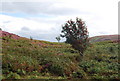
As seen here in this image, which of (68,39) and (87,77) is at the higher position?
(68,39)

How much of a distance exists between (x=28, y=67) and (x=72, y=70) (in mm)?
4787

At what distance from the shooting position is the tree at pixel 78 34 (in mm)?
26906

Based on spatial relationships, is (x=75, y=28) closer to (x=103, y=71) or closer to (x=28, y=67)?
(x=103, y=71)

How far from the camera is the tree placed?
26906 millimetres

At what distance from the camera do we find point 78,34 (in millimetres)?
26969

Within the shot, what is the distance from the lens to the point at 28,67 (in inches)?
719

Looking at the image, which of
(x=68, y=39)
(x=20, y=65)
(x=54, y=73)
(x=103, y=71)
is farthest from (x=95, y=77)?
(x=68, y=39)

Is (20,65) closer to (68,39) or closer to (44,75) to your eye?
(44,75)

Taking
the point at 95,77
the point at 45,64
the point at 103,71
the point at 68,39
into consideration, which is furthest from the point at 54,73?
the point at 68,39

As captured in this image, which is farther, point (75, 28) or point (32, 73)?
point (75, 28)

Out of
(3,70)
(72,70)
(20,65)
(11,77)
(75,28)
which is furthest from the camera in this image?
(75,28)

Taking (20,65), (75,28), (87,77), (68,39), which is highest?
(75,28)

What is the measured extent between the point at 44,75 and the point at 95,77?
5025 millimetres

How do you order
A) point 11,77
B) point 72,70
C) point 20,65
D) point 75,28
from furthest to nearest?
point 75,28
point 72,70
point 20,65
point 11,77
